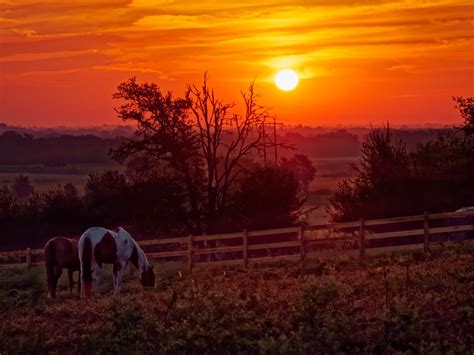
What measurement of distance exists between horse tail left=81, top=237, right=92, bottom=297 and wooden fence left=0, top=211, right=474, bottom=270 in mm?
7309

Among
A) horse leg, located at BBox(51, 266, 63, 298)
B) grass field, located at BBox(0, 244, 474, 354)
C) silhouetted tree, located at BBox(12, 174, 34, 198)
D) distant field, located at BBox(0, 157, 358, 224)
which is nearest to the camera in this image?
grass field, located at BBox(0, 244, 474, 354)

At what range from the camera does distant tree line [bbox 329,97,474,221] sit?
4222 centimetres

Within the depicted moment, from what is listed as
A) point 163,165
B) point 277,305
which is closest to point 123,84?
point 163,165

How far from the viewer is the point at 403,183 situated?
42.8 meters

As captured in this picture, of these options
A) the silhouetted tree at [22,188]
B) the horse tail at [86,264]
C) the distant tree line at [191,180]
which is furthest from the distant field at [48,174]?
the horse tail at [86,264]

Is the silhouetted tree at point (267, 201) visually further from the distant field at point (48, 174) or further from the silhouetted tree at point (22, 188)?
the distant field at point (48, 174)

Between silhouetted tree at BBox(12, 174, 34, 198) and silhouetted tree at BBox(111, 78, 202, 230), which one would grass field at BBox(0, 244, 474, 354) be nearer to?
silhouetted tree at BBox(111, 78, 202, 230)

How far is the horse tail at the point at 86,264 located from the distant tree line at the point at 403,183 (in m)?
24.3

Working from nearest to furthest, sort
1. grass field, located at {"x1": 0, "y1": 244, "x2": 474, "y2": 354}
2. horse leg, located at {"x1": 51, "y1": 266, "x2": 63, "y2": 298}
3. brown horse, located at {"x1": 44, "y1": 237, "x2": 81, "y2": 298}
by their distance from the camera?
1. grass field, located at {"x1": 0, "y1": 244, "x2": 474, "y2": 354}
2. horse leg, located at {"x1": 51, "y1": 266, "x2": 63, "y2": 298}
3. brown horse, located at {"x1": 44, "y1": 237, "x2": 81, "y2": 298}

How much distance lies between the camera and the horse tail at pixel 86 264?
20312mm

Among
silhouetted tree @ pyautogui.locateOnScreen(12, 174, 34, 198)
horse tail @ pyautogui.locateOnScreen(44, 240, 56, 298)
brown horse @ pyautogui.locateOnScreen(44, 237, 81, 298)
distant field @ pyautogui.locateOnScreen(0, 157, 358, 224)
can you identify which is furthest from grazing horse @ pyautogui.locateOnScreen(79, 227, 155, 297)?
silhouetted tree @ pyautogui.locateOnScreen(12, 174, 34, 198)

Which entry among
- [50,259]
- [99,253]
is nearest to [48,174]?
[50,259]

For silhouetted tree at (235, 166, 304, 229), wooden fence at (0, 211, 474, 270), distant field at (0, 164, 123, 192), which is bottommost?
wooden fence at (0, 211, 474, 270)

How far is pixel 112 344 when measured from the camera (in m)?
12.2
